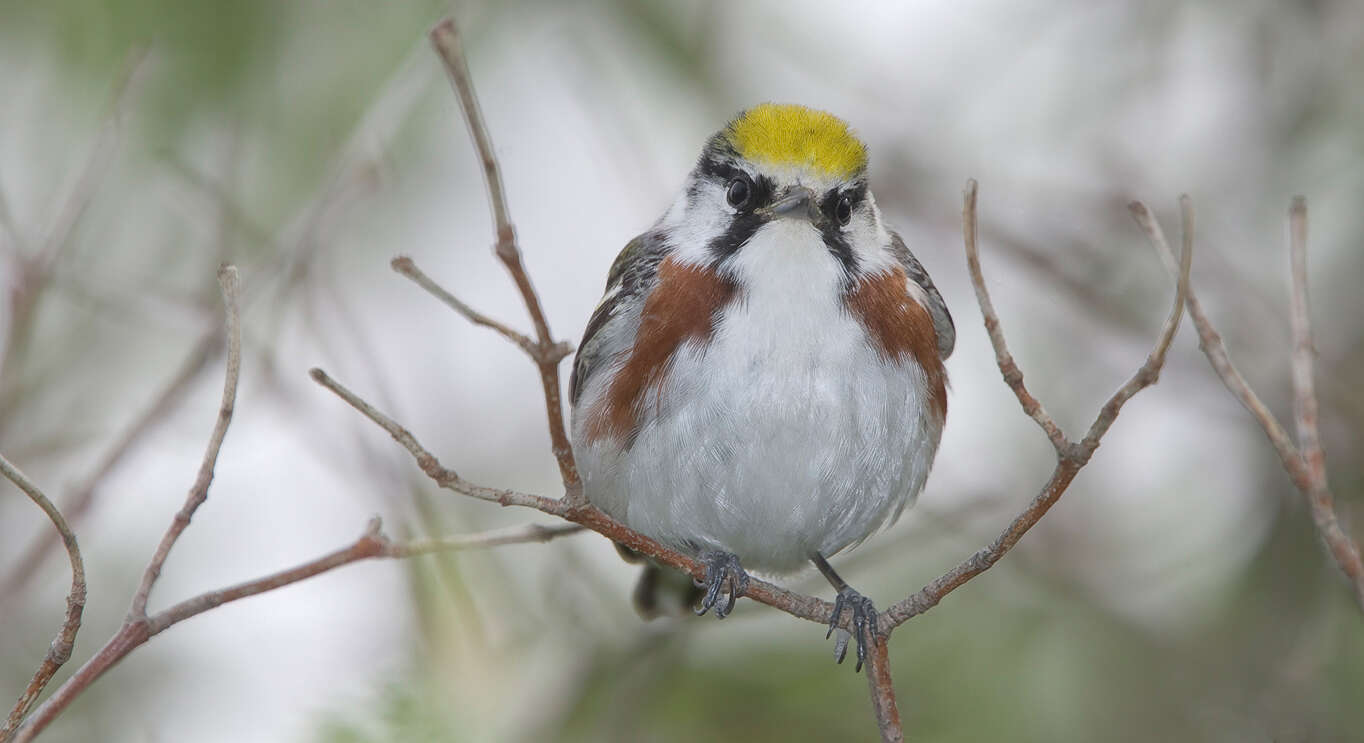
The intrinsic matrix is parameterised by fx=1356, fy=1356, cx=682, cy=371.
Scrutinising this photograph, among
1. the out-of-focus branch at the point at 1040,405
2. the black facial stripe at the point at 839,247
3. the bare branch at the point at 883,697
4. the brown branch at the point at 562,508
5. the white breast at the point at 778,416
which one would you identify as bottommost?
the bare branch at the point at 883,697

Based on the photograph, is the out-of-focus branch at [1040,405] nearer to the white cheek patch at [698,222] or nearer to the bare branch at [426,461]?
the bare branch at [426,461]

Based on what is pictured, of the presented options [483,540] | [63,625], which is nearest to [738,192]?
[483,540]

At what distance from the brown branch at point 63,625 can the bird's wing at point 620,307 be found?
2066 millimetres

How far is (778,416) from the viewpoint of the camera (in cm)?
388

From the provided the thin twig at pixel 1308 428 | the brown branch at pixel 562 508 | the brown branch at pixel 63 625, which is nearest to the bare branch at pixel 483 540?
the brown branch at pixel 562 508

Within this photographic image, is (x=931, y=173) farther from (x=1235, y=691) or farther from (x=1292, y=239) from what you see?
(x=1292, y=239)

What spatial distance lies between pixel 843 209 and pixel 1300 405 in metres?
1.91

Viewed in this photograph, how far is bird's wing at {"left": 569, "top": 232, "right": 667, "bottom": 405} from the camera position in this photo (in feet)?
13.9

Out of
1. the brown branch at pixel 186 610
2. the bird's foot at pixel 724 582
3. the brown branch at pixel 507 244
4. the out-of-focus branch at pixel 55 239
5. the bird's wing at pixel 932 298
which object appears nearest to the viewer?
the brown branch at pixel 507 244

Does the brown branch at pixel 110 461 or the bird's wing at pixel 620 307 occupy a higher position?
the bird's wing at pixel 620 307

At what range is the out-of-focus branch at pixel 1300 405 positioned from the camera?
2250mm

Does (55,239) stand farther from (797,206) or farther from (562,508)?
(797,206)

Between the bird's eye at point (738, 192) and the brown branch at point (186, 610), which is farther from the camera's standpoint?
the bird's eye at point (738, 192)

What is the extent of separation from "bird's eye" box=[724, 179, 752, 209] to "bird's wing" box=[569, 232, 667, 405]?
30cm
